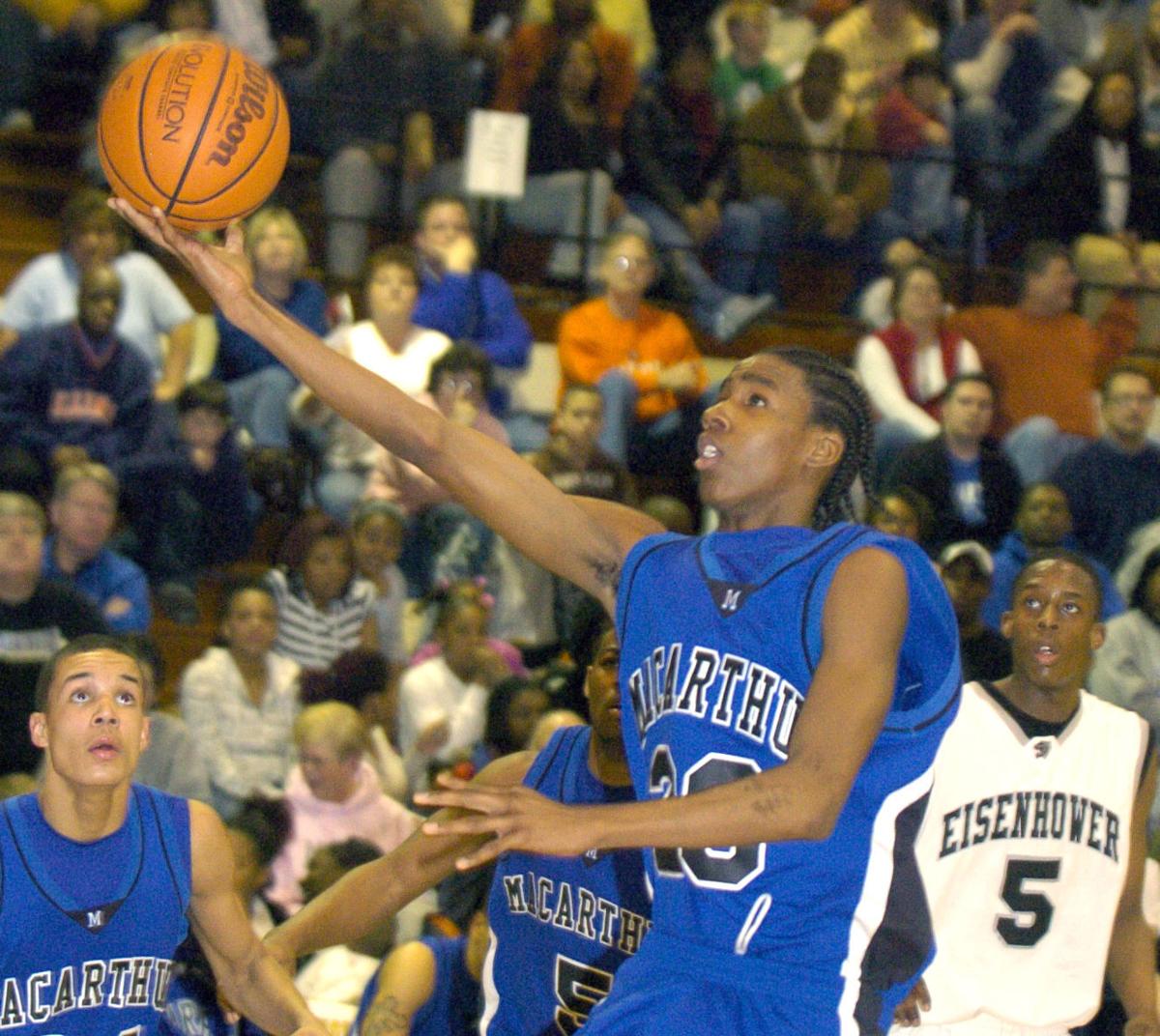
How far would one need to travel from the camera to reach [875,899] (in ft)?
10.3

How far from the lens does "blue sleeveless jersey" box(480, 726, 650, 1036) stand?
13.9 feet

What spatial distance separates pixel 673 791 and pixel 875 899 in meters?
0.36

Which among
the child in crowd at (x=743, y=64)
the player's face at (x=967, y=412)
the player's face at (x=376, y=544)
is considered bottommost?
the player's face at (x=376, y=544)

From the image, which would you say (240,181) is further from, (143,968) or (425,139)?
(425,139)

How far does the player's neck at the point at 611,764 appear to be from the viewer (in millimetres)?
4270

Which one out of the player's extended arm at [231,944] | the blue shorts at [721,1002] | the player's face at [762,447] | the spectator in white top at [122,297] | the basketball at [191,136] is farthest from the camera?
the spectator in white top at [122,297]

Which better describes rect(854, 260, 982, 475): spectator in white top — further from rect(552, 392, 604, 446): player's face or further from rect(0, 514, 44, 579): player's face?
rect(0, 514, 44, 579): player's face

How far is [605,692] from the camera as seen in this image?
14.1 ft

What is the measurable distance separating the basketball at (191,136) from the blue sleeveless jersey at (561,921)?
140 cm

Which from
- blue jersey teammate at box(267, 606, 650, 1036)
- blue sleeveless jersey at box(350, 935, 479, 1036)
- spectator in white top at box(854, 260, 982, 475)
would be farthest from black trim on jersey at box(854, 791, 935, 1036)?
spectator in white top at box(854, 260, 982, 475)

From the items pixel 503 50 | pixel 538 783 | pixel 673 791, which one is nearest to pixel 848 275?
pixel 503 50

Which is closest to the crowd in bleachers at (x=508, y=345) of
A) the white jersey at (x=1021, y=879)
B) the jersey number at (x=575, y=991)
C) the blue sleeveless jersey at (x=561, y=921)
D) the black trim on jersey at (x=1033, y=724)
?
the blue sleeveless jersey at (x=561, y=921)

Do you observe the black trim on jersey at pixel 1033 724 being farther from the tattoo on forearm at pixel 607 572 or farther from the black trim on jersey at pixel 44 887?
the black trim on jersey at pixel 44 887

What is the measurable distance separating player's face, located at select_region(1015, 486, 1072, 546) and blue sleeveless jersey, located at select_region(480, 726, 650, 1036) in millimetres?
4337
